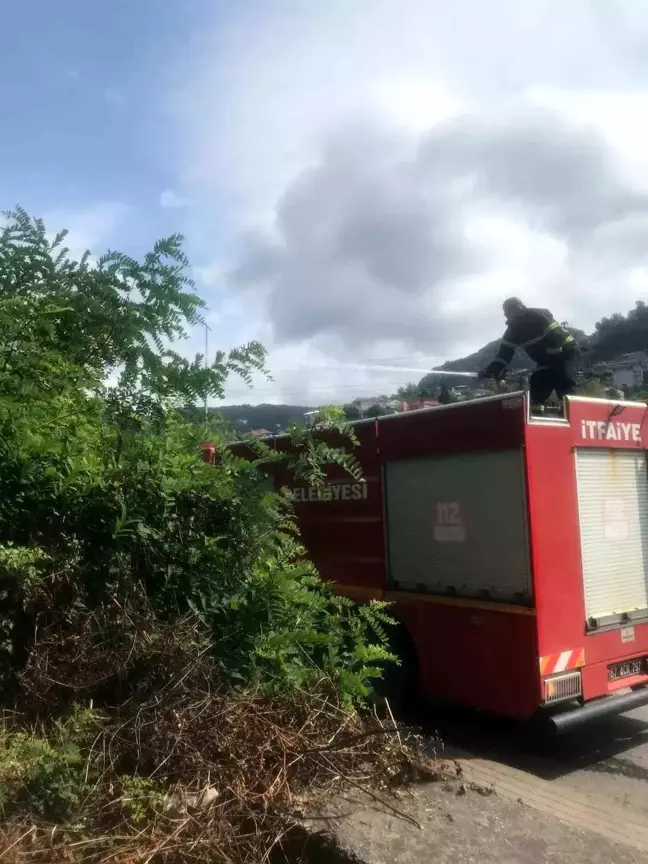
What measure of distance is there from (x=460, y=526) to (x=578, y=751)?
2.10 m

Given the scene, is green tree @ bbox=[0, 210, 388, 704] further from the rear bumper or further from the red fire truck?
the rear bumper

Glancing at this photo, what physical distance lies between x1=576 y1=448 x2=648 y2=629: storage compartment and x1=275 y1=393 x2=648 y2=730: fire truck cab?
15mm

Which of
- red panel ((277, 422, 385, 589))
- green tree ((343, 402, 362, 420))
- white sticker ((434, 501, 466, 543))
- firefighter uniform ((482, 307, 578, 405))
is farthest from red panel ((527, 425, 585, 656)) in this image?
green tree ((343, 402, 362, 420))

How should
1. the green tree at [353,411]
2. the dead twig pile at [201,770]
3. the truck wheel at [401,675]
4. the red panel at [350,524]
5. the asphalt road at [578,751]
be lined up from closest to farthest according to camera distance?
the dead twig pile at [201,770]
the asphalt road at [578,751]
the truck wheel at [401,675]
the red panel at [350,524]
the green tree at [353,411]

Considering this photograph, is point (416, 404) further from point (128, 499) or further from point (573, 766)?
point (128, 499)

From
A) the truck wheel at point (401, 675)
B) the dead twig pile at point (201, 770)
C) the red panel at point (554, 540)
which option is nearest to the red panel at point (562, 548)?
the red panel at point (554, 540)

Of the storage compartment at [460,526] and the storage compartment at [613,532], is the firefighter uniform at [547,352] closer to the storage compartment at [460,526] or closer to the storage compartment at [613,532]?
the storage compartment at [613,532]

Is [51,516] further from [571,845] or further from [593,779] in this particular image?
[593,779]

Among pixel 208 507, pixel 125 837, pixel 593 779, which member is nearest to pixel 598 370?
pixel 593 779

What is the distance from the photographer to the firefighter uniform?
24.8 feet

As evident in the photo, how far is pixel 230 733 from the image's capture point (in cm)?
350

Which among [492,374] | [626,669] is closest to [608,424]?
[492,374]

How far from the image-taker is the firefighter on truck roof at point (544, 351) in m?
7.57

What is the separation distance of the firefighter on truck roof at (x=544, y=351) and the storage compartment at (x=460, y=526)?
1448 mm
